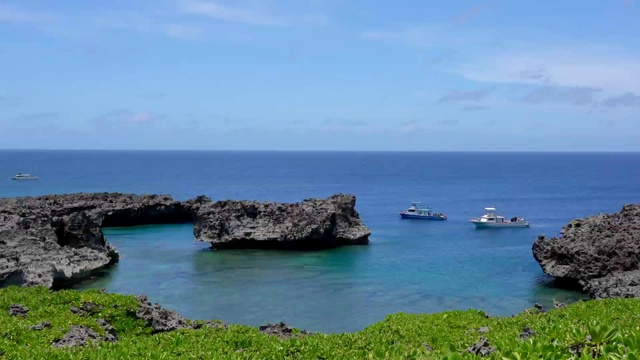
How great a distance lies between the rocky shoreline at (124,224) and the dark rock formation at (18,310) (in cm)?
1407

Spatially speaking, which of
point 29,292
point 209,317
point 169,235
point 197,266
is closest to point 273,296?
point 209,317

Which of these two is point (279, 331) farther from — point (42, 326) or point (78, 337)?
point (42, 326)

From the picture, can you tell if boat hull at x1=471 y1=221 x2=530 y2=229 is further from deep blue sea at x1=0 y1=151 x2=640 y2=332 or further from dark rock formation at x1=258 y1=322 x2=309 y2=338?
dark rock formation at x1=258 y1=322 x2=309 y2=338

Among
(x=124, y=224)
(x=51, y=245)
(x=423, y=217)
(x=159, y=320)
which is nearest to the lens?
(x=159, y=320)

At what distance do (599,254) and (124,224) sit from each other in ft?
183

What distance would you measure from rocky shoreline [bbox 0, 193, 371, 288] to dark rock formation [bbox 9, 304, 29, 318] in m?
14.1

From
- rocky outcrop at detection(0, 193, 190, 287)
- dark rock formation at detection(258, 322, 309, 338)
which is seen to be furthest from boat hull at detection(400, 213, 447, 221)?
dark rock formation at detection(258, 322, 309, 338)

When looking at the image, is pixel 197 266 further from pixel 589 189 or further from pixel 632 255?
pixel 589 189

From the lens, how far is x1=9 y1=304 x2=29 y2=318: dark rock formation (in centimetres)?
2114

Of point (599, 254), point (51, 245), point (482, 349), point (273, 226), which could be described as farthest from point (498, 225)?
point (482, 349)

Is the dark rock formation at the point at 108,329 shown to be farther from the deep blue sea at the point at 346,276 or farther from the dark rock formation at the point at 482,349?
the dark rock formation at the point at 482,349

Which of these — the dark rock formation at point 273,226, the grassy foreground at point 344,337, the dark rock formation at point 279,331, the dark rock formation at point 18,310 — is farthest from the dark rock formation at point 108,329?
the dark rock formation at point 273,226

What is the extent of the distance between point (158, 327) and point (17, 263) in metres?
17.5

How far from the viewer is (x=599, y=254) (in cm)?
3950
